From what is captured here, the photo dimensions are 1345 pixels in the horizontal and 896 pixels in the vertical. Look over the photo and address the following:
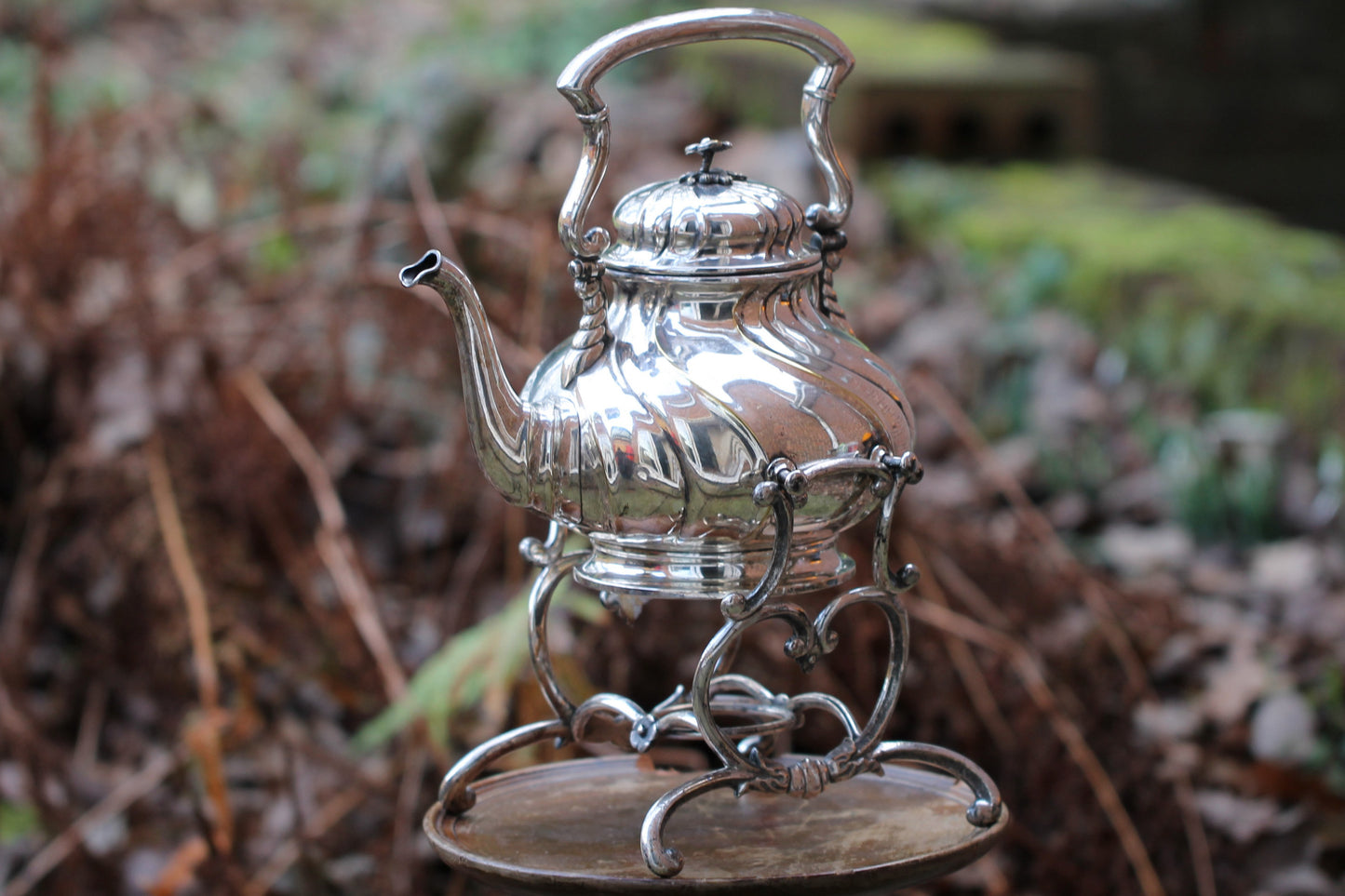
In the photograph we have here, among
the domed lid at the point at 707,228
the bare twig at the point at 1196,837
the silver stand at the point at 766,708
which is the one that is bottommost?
the bare twig at the point at 1196,837

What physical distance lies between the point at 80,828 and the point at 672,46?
1808 mm

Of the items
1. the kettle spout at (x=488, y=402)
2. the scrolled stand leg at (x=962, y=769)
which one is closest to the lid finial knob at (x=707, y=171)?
the kettle spout at (x=488, y=402)

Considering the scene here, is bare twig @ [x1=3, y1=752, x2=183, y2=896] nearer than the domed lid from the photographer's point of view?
No

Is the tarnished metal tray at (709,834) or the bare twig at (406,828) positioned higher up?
the tarnished metal tray at (709,834)

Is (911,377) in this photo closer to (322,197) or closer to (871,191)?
(871,191)

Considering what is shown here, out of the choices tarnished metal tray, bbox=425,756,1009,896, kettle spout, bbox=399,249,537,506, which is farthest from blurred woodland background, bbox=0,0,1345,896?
kettle spout, bbox=399,249,537,506

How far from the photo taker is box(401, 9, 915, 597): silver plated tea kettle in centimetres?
115

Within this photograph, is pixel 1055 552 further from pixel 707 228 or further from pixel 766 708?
pixel 707 228

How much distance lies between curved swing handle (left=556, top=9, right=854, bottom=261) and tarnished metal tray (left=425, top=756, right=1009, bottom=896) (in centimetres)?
48

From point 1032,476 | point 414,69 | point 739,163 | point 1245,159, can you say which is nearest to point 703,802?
point 1032,476

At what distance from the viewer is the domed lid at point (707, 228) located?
1181 millimetres

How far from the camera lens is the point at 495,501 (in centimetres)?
298

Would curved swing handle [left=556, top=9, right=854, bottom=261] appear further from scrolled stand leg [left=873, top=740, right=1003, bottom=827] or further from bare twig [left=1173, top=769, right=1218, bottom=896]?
bare twig [left=1173, top=769, right=1218, bottom=896]

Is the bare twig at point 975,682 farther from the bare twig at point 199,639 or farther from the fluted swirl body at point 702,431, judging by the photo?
the fluted swirl body at point 702,431
